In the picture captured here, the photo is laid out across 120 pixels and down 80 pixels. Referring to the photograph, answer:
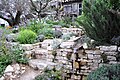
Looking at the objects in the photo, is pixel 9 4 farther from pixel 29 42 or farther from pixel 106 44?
pixel 106 44

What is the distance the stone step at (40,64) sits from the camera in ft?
20.6

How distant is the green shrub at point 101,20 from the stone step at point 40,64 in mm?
1488

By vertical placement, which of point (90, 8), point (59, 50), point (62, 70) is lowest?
point (62, 70)

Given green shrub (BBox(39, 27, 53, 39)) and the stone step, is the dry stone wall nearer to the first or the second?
the stone step

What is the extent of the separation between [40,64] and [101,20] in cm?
232

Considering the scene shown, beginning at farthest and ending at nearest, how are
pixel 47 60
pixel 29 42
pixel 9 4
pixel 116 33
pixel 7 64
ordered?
pixel 9 4, pixel 29 42, pixel 47 60, pixel 7 64, pixel 116 33

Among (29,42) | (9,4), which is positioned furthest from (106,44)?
(9,4)

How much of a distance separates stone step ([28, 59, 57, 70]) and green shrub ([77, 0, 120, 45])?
1488 mm

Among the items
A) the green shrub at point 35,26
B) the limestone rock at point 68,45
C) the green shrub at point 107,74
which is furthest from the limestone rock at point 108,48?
the green shrub at point 35,26

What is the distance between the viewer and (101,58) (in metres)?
5.81

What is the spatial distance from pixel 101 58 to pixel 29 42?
320cm

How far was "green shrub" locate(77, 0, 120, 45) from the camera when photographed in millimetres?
5184

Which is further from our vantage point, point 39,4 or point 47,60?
point 39,4

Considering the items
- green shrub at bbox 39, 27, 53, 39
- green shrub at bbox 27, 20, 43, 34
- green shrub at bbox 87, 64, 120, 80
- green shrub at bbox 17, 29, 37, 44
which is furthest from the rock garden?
green shrub at bbox 27, 20, 43, 34
